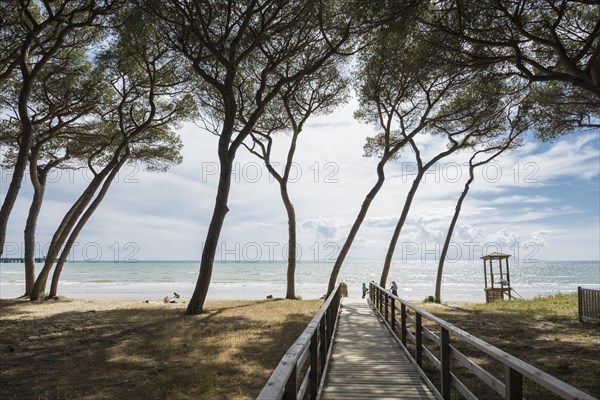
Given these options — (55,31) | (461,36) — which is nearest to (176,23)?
(55,31)

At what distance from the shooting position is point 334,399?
4602mm

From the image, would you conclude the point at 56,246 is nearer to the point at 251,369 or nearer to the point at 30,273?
the point at 30,273

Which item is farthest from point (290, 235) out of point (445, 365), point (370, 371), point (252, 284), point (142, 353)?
point (252, 284)

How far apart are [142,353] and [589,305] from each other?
11.0 m

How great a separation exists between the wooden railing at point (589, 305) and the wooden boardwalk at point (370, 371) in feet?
20.6

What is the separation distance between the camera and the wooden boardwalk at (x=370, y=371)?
4824 mm

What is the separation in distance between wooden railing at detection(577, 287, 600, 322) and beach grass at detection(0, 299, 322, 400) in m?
7.26

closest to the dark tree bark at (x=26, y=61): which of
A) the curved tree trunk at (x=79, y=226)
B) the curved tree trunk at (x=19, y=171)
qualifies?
the curved tree trunk at (x=19, y=171)

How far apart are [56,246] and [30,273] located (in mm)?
1737

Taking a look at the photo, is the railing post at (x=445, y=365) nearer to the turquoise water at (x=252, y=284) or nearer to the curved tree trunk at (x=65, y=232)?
the curved tree trunk at (x=65, y=232)

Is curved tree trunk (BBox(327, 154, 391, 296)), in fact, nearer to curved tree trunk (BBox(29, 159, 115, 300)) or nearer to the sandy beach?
the sandy beach

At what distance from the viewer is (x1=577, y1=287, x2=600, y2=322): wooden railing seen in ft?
38.5

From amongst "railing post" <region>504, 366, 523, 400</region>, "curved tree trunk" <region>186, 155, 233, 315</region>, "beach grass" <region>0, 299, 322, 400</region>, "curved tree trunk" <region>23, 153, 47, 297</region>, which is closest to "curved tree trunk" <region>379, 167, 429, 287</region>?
"beach grass" <region>0, 299, 322, 400</region>

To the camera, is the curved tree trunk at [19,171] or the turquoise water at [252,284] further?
the turquoise water at [252,284]
